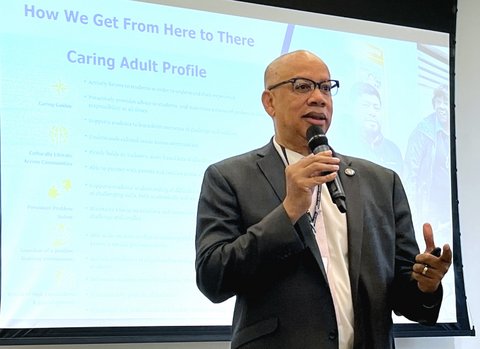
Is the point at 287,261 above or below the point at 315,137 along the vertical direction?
below

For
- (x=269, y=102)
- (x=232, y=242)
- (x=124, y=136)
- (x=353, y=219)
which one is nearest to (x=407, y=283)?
(x=353, y=219)

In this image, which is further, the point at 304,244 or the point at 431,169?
the point at 431,169

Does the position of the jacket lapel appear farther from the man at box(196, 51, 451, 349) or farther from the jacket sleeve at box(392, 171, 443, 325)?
the jacket sleeve at box(392, 171, 443, 325)

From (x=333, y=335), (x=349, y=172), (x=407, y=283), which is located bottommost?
(x=333, y=335)

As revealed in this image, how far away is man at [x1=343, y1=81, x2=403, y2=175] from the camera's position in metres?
3.01

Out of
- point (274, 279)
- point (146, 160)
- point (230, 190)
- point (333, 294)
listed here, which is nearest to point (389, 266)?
point (333, 294)

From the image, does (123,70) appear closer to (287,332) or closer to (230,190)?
(230,190)

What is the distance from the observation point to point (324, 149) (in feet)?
4.68

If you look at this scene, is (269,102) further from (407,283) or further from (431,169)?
(431,169)

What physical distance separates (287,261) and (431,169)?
1898 mm

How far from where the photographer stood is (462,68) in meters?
3.39

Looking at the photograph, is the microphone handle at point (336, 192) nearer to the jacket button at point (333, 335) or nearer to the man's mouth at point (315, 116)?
the man's mouth at point (315, 116)

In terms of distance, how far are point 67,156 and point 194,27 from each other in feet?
2.48

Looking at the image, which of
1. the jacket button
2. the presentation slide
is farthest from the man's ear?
the presentation slide
